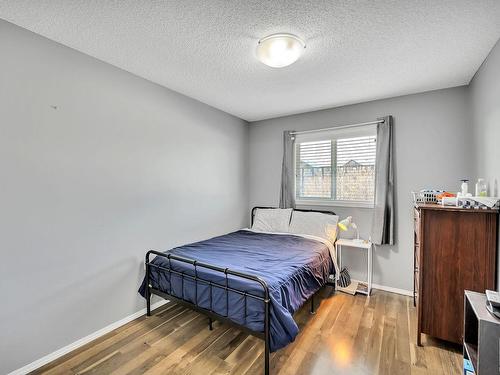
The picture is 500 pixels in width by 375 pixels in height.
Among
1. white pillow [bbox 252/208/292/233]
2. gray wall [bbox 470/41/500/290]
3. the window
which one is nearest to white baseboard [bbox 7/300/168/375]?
white pillow [bbox 252/208/292/233]

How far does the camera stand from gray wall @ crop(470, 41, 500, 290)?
1.95 meters

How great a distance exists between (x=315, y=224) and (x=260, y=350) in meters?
1.78

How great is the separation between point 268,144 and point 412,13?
8.98ft

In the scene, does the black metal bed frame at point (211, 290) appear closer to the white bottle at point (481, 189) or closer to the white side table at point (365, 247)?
the white side table at point (365, 247)

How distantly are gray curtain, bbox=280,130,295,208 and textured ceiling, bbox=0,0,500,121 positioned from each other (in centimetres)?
113

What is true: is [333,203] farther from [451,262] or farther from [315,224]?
[451,262]

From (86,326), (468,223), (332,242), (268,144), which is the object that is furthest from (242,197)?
(468,223)

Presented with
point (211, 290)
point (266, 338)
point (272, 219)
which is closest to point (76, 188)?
point (211, 290)

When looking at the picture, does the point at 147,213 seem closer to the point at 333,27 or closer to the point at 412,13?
the point at 333,27

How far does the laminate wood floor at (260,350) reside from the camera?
6.10 ft

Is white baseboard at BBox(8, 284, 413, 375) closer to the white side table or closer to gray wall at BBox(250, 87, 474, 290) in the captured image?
the white side table

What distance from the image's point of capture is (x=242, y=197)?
427 centimetres

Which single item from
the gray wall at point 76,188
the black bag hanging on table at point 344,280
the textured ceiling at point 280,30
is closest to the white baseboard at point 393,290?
the black bag hanging on table at point 344,280

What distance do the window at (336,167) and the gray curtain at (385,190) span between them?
144 mm
